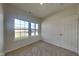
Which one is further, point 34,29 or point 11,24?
point 34,29

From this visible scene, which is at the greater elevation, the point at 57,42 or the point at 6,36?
the point at 6,36

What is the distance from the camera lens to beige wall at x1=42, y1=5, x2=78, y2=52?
1.49 meters

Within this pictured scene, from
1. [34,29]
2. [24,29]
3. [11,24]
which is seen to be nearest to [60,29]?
[34,29]

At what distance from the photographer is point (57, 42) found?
1.53m

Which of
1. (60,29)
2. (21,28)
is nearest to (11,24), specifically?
(21,28)

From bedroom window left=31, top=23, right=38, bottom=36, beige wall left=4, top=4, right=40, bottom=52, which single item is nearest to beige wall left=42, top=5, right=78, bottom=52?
bedroom window left=31, top=23, right=38, bottom=36

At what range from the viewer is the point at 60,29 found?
151 centimetres

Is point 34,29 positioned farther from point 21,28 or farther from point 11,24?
point 11,24

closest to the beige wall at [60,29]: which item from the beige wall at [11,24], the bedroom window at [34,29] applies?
the bedroom window at [34,29]

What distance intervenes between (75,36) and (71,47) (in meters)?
0.25

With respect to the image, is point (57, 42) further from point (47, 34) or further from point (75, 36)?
point (75, 36)

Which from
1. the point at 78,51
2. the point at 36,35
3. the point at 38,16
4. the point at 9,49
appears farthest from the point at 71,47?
the point at 9,49

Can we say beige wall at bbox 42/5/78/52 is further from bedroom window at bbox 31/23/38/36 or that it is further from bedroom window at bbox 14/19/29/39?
bedroom window at bbox 14/19/29/39

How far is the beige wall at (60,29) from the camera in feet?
4.90
